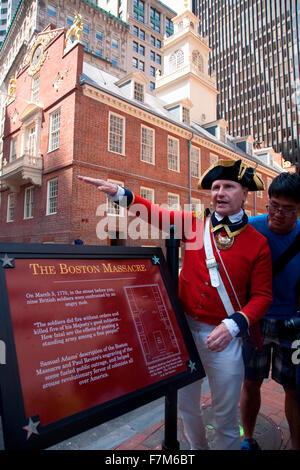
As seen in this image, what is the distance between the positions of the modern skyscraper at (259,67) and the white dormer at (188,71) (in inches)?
1818

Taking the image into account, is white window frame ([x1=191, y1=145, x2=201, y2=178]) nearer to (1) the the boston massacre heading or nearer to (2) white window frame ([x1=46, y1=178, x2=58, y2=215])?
(2) white window frame ([x1=46, y1=178, x2=58, y2=215])

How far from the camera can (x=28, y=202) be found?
643 inches

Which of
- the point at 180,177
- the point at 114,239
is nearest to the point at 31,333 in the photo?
the point at 114,239

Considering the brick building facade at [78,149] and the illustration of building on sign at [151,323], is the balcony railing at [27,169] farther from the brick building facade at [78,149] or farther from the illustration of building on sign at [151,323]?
the illustration of building on sign at [151,323]

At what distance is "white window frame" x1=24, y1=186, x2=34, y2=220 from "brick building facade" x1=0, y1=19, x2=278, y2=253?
0.18 ft

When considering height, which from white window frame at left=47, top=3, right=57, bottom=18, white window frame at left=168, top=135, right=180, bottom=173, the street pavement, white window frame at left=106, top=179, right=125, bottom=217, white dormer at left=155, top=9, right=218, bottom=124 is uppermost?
white window frame at left=47, top=3, right=57, bottom=18

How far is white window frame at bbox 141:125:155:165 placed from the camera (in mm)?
16016

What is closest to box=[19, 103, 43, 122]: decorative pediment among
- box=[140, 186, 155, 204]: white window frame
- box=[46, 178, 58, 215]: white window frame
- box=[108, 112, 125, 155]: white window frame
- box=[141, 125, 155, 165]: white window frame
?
box=[108, 112, 125, 155]: white window frame

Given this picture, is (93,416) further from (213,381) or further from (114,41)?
(114,41)

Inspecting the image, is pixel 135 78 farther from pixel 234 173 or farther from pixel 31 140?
pixel 234 173

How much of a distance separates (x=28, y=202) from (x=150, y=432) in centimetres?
1591

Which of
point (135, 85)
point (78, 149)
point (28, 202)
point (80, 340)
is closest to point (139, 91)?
point (135, 85)

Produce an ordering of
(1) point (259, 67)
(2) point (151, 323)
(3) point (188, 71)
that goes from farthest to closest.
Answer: (1) point (259, 67), (3) point (188, 71), (2) point (151, 323)

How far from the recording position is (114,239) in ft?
50.6
